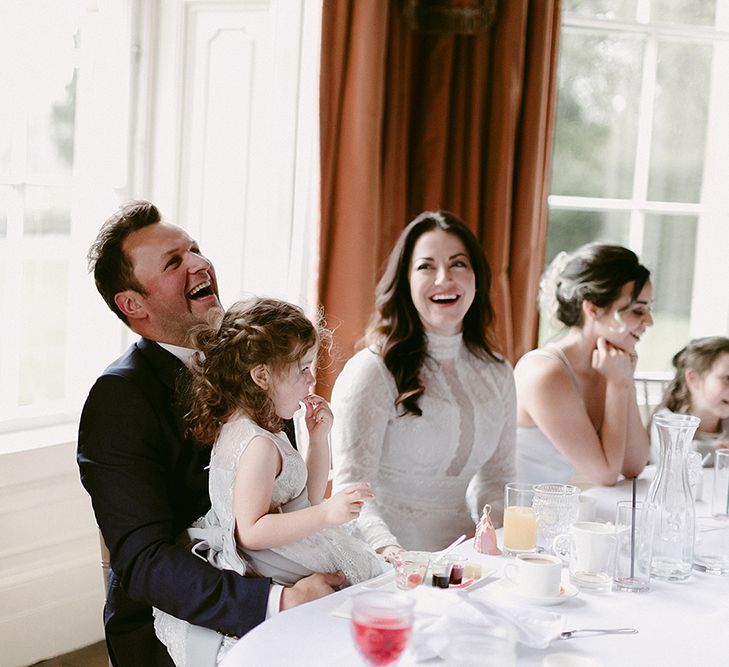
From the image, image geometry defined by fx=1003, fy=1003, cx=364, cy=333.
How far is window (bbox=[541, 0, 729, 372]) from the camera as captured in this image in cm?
403

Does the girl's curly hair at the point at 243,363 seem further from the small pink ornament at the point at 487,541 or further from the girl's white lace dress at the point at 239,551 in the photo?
the small pink ornament at the point at 487,541

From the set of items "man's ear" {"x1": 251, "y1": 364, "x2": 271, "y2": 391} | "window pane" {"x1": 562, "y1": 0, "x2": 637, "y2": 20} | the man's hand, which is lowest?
the man's hand

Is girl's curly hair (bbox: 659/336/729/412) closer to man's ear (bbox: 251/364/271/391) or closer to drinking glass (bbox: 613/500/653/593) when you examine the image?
drinking glass (bbox: 613/500/653/593)

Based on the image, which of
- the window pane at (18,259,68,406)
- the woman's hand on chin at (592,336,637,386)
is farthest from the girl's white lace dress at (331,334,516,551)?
the window pane at (18,259,68,406)

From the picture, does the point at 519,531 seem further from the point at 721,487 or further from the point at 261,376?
the point at 721,487

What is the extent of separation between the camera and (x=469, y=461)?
2553 millimetres

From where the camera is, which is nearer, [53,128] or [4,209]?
[4,209]

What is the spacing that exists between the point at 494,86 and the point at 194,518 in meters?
2.18

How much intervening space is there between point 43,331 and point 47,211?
399 millimetres

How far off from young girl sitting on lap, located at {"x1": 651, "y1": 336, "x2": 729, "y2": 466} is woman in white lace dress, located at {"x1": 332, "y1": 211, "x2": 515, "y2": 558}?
0.69 metres

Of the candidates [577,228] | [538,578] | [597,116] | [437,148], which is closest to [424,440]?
[538,578]

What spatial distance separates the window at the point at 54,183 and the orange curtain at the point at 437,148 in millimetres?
738

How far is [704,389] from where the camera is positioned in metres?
3.05

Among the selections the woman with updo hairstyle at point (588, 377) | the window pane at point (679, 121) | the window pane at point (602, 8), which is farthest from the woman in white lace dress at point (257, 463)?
the window pane at point (679, 121)
